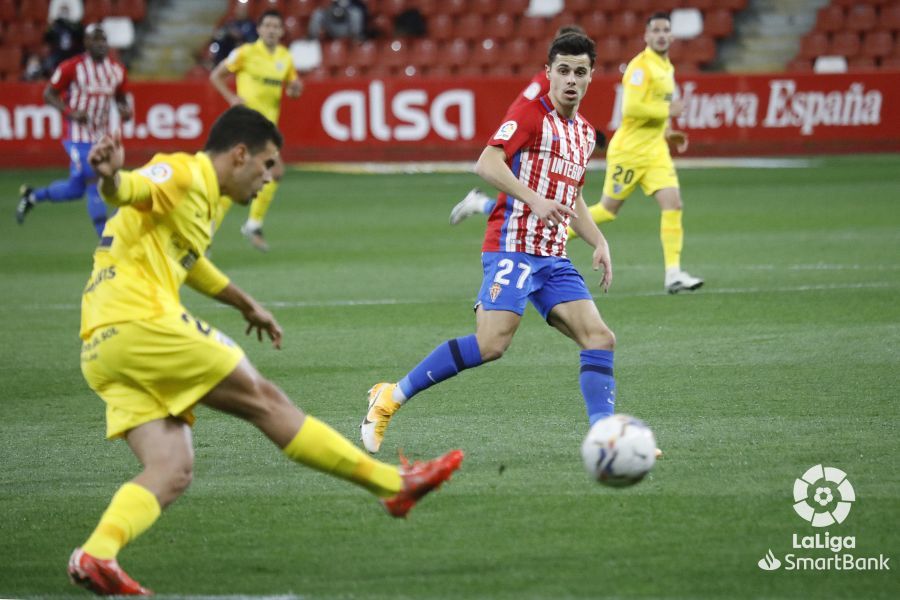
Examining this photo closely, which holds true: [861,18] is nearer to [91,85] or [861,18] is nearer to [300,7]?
[300,7]

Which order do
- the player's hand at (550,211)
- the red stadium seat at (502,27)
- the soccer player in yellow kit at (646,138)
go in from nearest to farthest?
1. the player's hand at (550,211)
2. the soccer player in yellow kit at (646,138)
3. the red stadium seat at (502,27)

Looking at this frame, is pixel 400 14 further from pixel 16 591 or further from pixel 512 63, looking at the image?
pixel 16 591

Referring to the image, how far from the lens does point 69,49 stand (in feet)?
74.4

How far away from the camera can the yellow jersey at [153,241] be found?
178 inches

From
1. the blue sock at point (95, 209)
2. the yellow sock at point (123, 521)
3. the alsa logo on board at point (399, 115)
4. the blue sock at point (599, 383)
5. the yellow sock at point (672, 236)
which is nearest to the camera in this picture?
the yellow sock at point (123, 521)

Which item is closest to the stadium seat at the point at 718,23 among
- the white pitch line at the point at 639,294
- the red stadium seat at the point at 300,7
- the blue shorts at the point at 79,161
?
the red stadium seat at the point at 300,7

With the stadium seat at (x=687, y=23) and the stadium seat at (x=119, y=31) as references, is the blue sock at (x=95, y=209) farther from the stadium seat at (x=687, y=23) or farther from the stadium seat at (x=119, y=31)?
the stadium seat at (x=687, y=23)

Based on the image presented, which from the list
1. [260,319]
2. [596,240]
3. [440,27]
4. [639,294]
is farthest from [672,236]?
[440,27]

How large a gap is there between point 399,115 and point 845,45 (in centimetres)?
840

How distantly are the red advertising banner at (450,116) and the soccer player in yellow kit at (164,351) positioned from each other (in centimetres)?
1691

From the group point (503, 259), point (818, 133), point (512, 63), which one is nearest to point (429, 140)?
point (512, 63)

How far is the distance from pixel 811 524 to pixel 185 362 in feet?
7.88

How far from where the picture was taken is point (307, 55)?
82.4ft

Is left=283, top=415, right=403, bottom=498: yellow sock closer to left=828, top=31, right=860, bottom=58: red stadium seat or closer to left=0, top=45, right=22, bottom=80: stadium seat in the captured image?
left=828, top=31, right=860, bottom=58: red stadium seat
